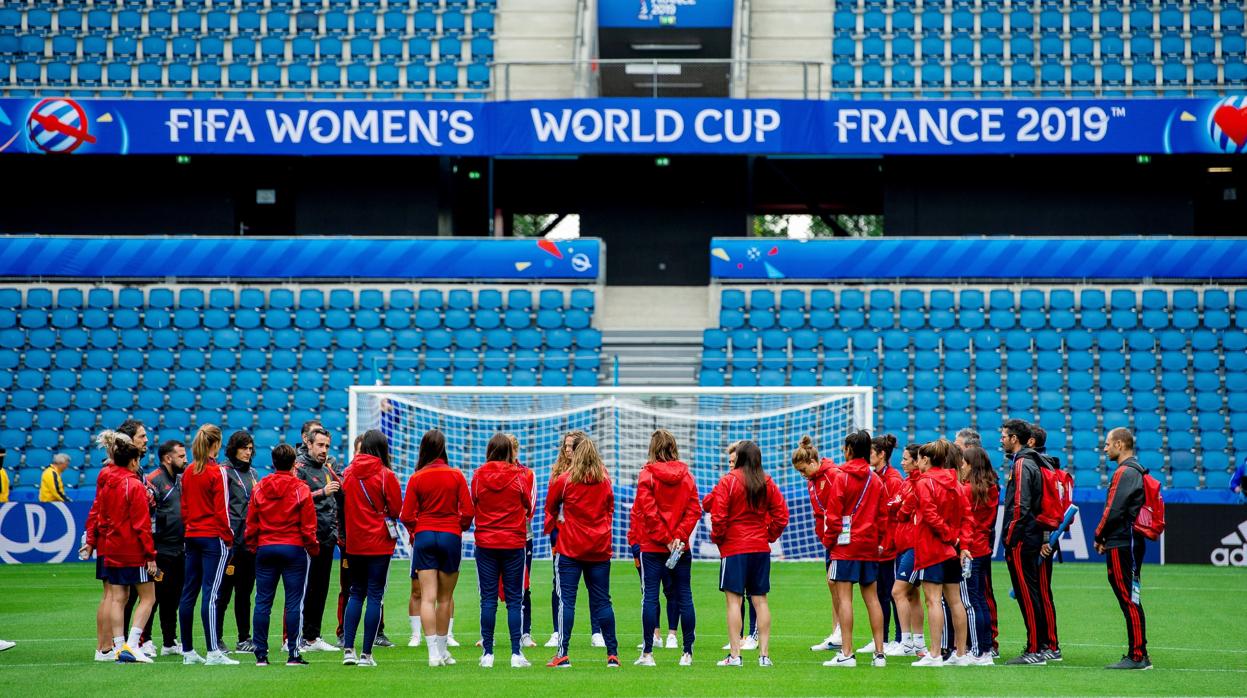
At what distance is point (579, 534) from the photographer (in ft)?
37.1

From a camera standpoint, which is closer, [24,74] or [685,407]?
[685,407]

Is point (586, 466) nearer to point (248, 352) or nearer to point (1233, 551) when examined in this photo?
point (1233, 551)

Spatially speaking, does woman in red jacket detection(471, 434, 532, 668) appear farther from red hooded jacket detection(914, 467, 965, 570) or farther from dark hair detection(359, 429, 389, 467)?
red hooded jacket detection(914, 467, 965, 570)

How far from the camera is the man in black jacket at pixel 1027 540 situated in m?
11.6

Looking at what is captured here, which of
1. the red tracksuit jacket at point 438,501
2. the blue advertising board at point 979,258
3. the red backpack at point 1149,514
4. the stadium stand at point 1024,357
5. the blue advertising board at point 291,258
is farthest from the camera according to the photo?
the blue advertising board at point 291,258

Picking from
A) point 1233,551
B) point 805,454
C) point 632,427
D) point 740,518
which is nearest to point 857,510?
point 805,454

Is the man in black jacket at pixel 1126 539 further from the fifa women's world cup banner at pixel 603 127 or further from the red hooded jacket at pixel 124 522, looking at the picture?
the fifa women's world cup banner at pixel 603 127

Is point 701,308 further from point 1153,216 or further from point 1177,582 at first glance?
point 1177,582

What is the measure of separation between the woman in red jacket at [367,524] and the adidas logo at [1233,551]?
14.7 m

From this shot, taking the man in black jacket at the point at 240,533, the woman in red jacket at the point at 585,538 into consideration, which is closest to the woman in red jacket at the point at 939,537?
the woman in red jacket at the point at 585,538

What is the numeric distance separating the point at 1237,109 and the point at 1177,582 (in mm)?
13400

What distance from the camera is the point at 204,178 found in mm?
31734

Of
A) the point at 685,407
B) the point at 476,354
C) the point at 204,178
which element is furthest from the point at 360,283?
the point at 685,407

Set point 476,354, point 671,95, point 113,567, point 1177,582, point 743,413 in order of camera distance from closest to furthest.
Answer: point 113,567 → point 1177,582 → point 743,413 → point 476,354 → point 671,95
